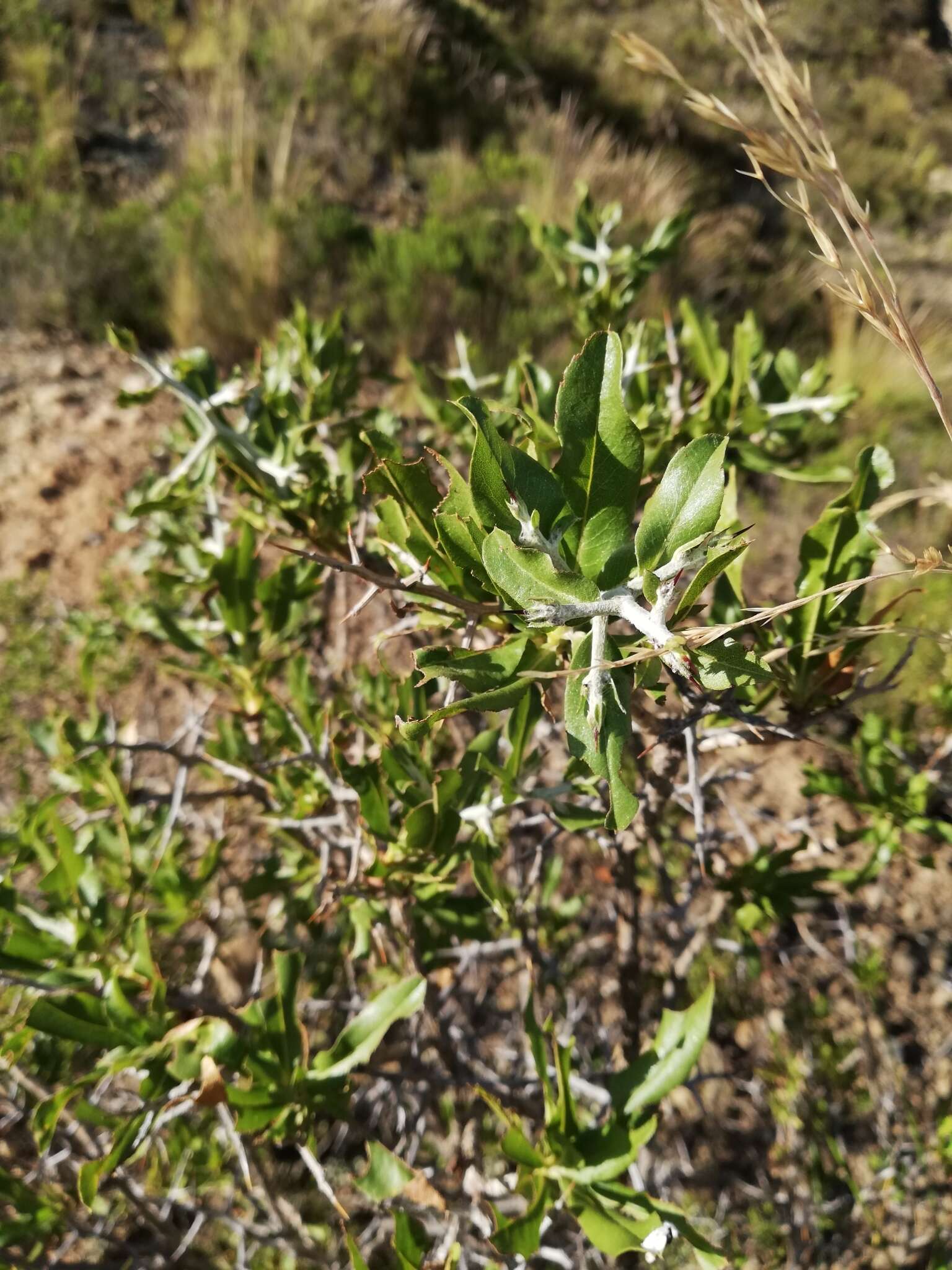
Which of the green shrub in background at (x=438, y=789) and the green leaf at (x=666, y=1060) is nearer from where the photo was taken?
the green shrub in background at (x=438, y=789)

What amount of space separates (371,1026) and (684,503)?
0.74m

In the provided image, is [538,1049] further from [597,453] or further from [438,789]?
[597,453]

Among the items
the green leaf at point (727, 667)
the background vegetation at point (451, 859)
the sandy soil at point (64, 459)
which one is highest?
the green leaf at point (727, 667)

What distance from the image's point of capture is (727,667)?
0.53m

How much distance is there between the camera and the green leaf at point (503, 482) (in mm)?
570

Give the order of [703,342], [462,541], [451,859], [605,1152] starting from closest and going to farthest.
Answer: [462,541], [605,1152], [451,859], [703,342]

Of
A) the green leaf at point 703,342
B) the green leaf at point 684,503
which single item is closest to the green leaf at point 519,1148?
the green leaf at point 684,503

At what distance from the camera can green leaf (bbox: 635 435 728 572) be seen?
0.57 m

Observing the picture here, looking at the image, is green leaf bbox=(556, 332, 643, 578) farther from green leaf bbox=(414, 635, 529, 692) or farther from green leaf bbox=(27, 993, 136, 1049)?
green leaf bbox=(27, 993, 136, 1049)

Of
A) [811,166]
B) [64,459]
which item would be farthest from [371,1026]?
[64,459]

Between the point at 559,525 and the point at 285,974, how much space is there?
66 cm

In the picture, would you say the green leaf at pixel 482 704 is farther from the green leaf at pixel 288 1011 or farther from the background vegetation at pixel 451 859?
the green leaf at pixel 288 1011

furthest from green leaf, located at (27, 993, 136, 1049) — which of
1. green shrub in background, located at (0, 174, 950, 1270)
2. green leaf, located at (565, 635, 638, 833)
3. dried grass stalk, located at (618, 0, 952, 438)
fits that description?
dried grass stalk, located at (618, 0, 952, 438)

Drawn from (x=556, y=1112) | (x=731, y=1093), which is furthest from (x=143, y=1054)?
(x=731, y=1093)
